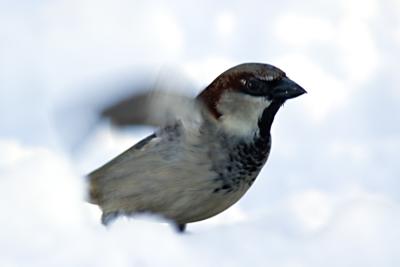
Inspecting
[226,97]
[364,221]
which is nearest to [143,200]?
[226,97]

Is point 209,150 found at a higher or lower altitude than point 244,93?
lower

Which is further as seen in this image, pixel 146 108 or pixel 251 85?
pixel 251 85


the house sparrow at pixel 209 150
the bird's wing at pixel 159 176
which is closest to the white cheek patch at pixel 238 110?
the house sparrow at pixel 209 150

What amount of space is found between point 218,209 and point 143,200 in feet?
0.82

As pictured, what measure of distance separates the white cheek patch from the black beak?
0.13 feet

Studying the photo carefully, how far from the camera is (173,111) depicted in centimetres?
243

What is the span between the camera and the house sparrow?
2492 mm

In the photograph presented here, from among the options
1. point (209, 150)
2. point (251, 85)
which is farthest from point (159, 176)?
point (251, 85)

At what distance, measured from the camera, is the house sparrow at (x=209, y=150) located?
8.18ft

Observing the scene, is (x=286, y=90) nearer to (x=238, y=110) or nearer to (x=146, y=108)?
(x=238, y=110)

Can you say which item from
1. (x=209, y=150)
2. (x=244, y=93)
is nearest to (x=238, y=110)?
(x=244, y=93)

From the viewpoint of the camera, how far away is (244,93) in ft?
8.29

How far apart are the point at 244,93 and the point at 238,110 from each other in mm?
58

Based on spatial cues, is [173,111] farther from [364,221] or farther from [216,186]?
[364,221]
